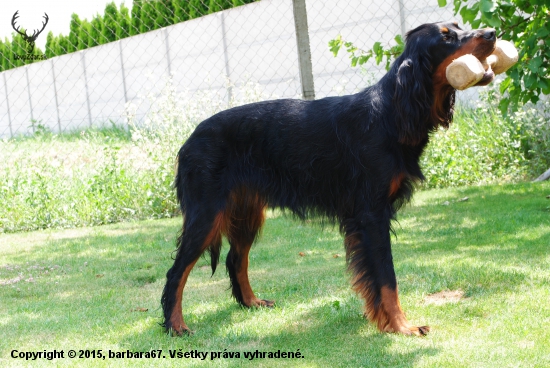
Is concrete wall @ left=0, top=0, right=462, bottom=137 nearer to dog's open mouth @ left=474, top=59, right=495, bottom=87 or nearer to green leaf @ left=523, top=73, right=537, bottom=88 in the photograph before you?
green leaf @ left=523, top=73, right=537, bottom=88

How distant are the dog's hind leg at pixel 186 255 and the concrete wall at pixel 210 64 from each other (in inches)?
197

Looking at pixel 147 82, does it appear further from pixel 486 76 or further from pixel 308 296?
pixel 486 76

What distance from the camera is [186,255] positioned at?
3.92m

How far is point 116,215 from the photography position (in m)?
8.16

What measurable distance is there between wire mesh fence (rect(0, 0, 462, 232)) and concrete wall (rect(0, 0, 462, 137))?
0.9 inches

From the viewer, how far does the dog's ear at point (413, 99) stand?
11.6 feet

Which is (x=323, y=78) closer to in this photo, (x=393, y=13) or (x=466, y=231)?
(x=393, y=13)

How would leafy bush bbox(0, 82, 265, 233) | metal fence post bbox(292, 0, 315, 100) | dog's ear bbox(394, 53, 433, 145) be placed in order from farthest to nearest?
1. leafy bush bbox(0, 82, 265, 233)
2. metal fence post bbox(292, 0, 315, 100)
3. dog's ear bbox(394, 53, 433, 145)

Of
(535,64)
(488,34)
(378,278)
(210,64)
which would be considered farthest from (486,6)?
(210,64)

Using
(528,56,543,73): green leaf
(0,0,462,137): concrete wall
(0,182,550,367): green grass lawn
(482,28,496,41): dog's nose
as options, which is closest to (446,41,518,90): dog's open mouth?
(482,28,496,41): dog's nose

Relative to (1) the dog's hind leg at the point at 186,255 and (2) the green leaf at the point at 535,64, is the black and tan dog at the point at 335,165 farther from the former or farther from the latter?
(2) the green leaf at the point at 535,64

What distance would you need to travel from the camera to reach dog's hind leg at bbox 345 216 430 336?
140 inches

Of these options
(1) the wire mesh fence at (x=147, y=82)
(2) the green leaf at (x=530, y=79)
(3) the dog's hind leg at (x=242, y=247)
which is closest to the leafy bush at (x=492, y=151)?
(1) the wire mesh fence at (x=147, y=82)

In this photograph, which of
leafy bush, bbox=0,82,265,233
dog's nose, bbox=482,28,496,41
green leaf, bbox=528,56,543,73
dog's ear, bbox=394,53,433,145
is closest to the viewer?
dog's nose, bbox=482,28,496,41
